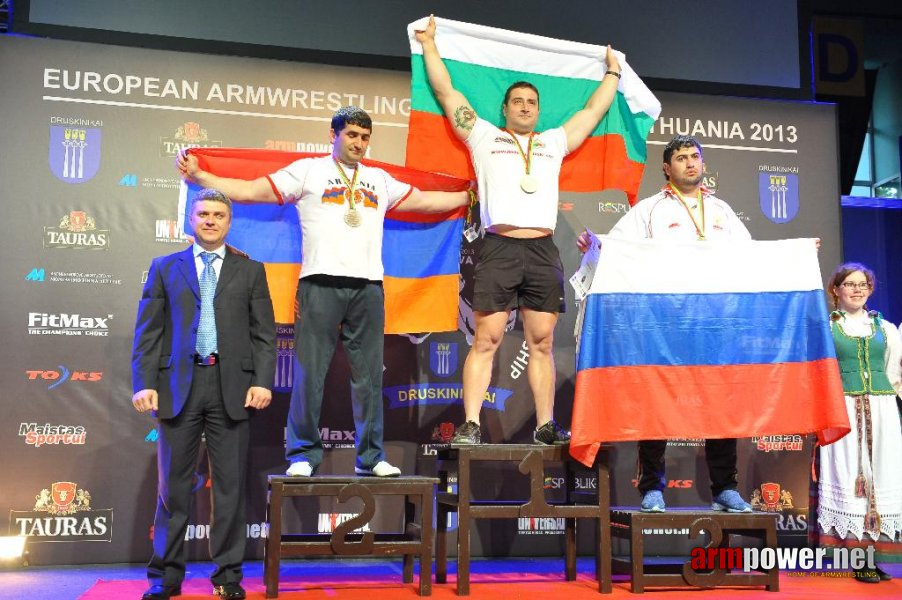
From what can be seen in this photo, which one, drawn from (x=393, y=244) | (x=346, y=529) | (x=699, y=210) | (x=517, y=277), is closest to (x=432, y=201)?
(x=393, y=244)

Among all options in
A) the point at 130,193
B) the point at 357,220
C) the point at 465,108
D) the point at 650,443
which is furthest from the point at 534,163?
the point at 130,193

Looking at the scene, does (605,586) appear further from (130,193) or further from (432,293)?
(130,193)

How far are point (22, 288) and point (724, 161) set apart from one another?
4221 mm

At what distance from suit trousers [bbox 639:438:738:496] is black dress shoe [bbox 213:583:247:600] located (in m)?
1.85

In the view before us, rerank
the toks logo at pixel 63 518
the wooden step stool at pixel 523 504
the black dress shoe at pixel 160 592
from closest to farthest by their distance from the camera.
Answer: the black dress shoe at pixel 160 592
the wooden step stool at pixel 523 504
the toks logo at pixel 63 518

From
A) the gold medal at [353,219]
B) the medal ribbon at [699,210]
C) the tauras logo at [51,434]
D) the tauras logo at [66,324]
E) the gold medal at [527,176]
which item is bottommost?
the tauras logo at [51,434]

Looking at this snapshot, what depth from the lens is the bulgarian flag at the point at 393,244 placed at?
178 inches

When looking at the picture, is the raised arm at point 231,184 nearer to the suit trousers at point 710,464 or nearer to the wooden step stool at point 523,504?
the wooden step stool at point 523,504

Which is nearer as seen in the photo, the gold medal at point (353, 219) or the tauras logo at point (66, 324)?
the gold medal at point (353, 219)

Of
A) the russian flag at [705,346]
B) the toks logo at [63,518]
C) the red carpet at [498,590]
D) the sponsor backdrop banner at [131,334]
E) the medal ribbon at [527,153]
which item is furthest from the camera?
the sponsor backdrop banner at [131,334]

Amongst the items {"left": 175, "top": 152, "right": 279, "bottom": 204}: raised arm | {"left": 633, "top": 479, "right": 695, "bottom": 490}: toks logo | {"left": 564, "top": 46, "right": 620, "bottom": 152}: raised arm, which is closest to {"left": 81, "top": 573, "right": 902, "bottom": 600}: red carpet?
{"left": 633, "top": 479, "right": 695, "bottom": 490}: toks logo

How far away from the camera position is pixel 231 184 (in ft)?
13.9

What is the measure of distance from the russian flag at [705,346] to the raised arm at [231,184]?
1.60 meters

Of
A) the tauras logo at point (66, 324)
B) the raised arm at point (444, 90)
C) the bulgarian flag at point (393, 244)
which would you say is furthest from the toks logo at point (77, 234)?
the raised arm at point (444, 90)
